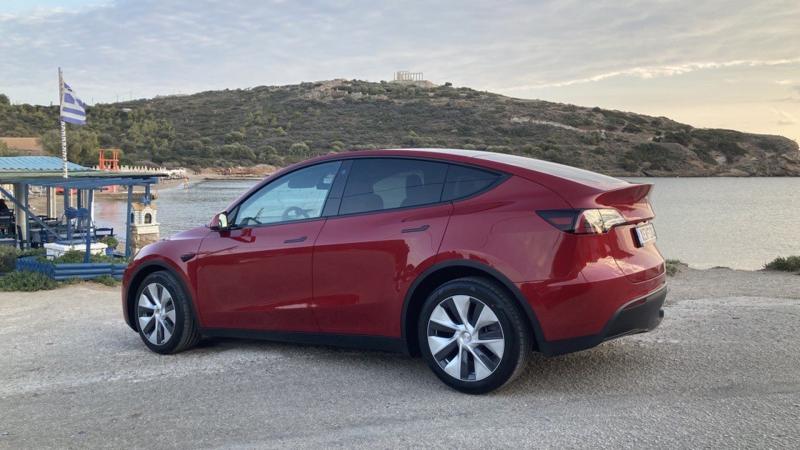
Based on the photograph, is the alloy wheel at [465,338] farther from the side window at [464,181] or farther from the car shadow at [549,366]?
the side window at [464,181]

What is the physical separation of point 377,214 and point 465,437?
5.90 ft

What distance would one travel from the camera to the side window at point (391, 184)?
196 inches

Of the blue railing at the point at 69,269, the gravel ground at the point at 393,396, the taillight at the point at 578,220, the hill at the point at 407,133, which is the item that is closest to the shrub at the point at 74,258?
the blue railing at the point at 69,269

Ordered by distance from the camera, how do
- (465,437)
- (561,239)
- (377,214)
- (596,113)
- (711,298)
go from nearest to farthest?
1. (465,437)
2. (561,239)
3. (377,214)
4. (711,298)
5. (596,113)

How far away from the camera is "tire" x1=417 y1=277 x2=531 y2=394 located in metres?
4.39

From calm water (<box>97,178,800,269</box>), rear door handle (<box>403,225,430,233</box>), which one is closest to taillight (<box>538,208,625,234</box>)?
rear door handle (<box>403,225,430,233</box>)

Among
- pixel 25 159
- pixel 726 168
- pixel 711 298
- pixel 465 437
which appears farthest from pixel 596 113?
pixel 465 437

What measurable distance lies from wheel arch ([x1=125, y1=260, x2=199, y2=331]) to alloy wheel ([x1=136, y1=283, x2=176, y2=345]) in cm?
14

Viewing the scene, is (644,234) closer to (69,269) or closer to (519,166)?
(519,166)

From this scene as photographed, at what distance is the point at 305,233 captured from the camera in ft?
17.6

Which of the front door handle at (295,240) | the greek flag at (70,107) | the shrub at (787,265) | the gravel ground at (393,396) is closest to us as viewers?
the gravel ground at (393,396)

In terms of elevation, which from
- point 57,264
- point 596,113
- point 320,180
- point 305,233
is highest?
point 596,113

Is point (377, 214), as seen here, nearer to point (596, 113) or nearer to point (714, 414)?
point (714, 414)

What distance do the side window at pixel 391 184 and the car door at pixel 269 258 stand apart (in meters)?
0.25
